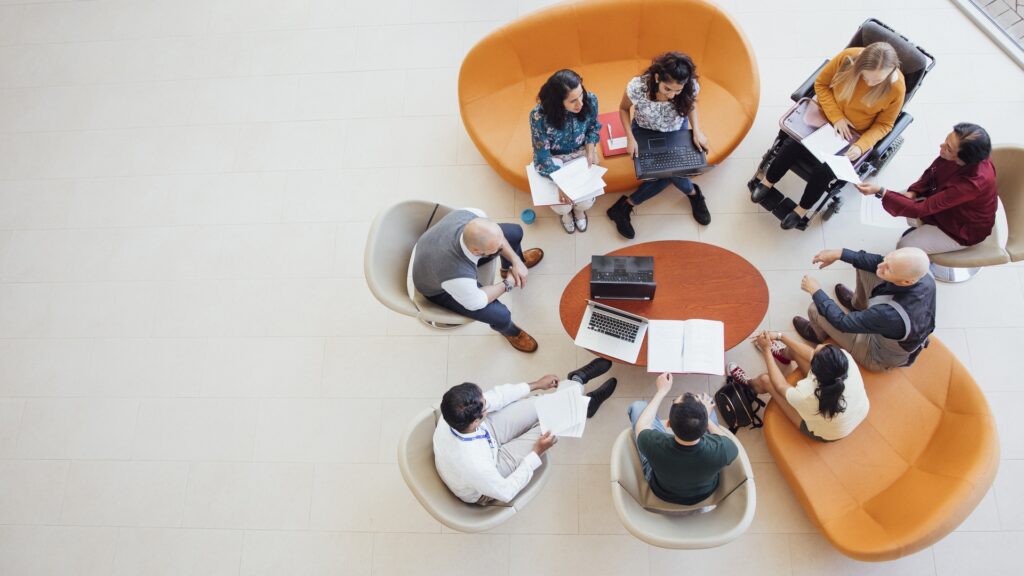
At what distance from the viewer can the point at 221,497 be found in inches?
140

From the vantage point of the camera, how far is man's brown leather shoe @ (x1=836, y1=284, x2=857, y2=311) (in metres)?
3.53

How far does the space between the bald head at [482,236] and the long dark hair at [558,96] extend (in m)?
0.84

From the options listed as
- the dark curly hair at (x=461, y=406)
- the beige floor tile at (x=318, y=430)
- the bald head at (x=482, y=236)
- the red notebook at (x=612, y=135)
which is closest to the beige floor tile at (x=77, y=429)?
the beige floor tile at (x=318, y=430)

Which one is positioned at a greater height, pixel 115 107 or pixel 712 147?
pixel 712 147

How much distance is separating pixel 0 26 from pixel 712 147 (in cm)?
614

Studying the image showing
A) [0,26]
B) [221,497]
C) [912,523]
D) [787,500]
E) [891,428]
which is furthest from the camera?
[0,26]

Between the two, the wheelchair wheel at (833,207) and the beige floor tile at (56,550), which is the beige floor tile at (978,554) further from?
the beige floor tile at (56,550)

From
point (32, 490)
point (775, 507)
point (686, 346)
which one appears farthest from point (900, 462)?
point (32, 490)

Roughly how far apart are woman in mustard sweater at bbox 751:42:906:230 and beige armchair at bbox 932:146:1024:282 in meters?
0.58

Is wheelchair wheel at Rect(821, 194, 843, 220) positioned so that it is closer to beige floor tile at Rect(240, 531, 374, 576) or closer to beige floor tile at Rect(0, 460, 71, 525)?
beige floor tile at Rect(240, 531, 374, 576)

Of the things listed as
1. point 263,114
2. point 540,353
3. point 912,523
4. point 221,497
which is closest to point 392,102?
point 263,114

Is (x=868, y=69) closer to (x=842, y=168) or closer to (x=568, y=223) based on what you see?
(x=842, y=168)

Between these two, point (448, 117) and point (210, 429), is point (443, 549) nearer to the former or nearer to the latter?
point (210, 429)

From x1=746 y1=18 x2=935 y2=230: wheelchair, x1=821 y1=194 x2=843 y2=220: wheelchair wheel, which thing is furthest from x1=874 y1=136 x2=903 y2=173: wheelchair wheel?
x1=821 y1=194 x2=843 y2=220: wheelchair wheel
